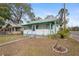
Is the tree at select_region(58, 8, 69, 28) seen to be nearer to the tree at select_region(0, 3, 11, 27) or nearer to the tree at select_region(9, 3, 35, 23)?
the tree at select_region(9, 3, 35, 23)

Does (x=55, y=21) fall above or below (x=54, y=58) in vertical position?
above

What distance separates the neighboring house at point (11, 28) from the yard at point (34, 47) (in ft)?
0.30

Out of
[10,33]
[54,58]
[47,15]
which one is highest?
[47,15]

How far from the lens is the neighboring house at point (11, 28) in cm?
520

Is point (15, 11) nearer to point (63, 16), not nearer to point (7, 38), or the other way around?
point (7, 38)

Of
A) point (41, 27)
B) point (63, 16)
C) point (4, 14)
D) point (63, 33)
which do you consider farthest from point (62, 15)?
point (4, 14)

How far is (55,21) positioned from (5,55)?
1.15 m

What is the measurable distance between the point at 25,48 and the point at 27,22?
0.50 meters

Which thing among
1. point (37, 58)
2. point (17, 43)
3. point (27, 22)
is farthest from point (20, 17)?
point (37, 58)

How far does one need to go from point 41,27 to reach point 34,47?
1.33 feet

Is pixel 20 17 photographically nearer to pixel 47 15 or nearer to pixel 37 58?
pixel 47 15

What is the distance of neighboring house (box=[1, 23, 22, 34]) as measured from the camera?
520 centimetres

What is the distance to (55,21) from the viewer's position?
513 centimetres

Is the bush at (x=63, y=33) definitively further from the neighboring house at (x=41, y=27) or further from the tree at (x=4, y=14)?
the tree at (x=4, y=14)
